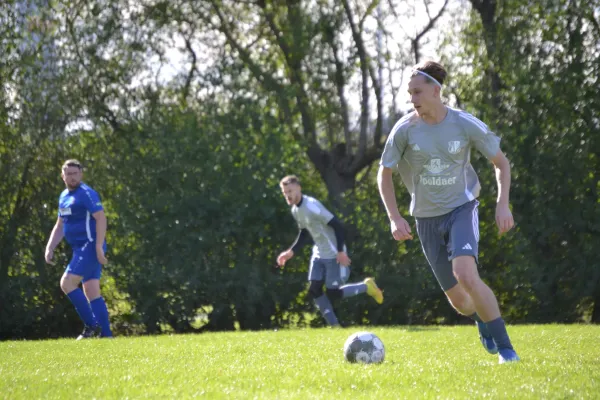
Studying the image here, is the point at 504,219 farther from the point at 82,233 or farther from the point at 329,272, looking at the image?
the point at 82,233

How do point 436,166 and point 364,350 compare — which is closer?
point 436,166

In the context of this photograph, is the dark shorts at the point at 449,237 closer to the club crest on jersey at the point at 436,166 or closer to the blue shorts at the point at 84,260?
the club crest on jersey at the point at 436,166

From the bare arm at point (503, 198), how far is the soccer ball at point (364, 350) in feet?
4.52

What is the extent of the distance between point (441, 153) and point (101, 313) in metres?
6.71

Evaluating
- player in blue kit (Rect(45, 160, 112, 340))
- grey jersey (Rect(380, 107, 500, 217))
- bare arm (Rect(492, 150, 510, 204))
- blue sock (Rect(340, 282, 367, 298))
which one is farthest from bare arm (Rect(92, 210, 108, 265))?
bare arm (Rect(492, 150, 510, 204))

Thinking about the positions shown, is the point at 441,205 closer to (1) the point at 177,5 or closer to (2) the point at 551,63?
(2) the point at 551,63

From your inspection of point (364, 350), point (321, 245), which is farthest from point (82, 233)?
point (364, 350)

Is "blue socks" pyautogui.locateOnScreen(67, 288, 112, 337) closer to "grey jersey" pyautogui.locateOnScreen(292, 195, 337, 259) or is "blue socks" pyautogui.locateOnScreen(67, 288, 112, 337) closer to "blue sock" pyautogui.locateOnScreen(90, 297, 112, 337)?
"blue sock" pyautogui.locateOnScreen(90, 297, 112, 337)

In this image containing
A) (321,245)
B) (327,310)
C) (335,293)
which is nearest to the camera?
(321,245)

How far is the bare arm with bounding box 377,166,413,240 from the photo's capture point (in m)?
6.99

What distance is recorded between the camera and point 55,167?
55.1ft

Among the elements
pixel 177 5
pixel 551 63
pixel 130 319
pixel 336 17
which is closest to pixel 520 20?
pixel 551 63

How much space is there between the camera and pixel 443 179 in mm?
7109

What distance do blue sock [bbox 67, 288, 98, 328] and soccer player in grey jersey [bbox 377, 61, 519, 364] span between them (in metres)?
6.19
